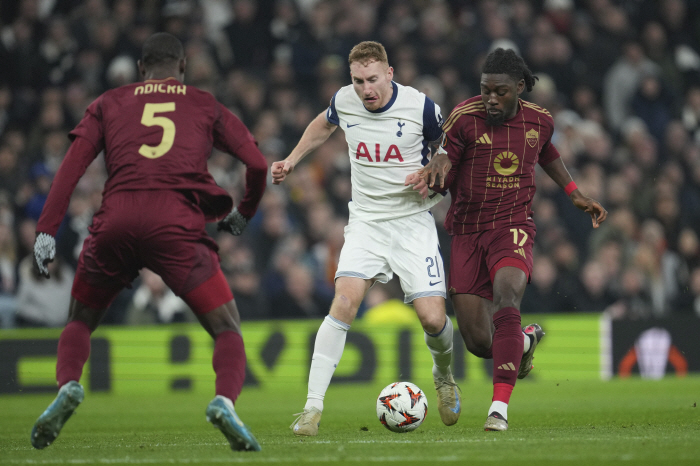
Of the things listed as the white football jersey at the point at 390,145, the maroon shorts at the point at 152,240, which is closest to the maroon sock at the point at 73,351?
the maroon shorts at the point at 152,240

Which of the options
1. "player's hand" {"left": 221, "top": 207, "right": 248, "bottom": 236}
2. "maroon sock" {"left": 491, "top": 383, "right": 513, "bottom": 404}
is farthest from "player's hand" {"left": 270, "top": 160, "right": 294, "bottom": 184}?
"maroon sock" {"left": 491, "top": 383, "right": 513, "bottom": 404}

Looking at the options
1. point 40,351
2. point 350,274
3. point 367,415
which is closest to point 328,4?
point 40,351

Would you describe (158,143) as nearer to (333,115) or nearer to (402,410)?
(333,115)

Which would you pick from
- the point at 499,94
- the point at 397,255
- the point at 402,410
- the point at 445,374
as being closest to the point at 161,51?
the point at 397,255

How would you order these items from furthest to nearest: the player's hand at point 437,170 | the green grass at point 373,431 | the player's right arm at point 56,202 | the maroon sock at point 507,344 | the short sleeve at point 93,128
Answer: the player's hand at point 437,170 < the maroon sock at point 507,344 < the short sleeve at point 93,128 < the player's right arm at point 56,202 < the green grass at point 373,431

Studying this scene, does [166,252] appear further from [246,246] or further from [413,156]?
[246,246]

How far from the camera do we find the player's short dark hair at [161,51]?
5.76 meters

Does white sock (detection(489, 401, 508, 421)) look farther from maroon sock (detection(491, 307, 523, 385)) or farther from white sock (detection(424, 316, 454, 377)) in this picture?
white sock (detection(424, 316, 454, 377))

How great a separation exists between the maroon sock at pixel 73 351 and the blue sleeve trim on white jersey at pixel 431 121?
290cm

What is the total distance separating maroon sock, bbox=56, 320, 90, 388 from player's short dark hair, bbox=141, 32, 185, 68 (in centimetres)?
153

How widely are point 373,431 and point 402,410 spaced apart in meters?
0.46

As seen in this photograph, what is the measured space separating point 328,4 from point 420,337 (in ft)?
19.9

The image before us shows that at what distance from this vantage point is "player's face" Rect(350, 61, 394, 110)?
23.2 ft

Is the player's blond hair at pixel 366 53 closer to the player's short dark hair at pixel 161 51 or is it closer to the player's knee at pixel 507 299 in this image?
the player's short dark hair at pixel 161 51
